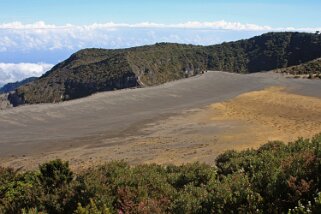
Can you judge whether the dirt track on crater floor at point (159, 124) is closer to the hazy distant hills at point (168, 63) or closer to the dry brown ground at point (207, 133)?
the dry brown ground at point (207, 133)

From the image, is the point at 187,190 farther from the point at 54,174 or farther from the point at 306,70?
the point at 306,70

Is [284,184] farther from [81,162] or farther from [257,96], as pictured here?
[257,96]

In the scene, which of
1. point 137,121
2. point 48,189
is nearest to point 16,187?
point 48,189

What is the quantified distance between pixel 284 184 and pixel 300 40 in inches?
4927

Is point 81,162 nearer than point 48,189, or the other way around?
point 48,189

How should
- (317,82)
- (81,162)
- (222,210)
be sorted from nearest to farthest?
(222,210) → (81,162) → (317,82)

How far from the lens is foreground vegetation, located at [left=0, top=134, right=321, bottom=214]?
839cm

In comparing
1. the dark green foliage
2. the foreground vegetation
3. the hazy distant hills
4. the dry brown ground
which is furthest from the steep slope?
the dark green foliage

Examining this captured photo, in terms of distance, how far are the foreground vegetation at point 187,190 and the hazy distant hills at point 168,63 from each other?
308 ft

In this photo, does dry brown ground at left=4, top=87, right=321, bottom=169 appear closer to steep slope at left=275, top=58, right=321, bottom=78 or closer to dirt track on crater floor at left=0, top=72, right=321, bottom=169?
dirt track on crater floor at left=0, top=72, right=321, bottom=169

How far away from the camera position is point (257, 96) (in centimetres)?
4900

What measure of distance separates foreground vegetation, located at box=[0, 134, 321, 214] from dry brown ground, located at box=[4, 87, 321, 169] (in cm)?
949

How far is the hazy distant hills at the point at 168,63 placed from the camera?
114 metres

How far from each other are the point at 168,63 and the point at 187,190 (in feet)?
382
